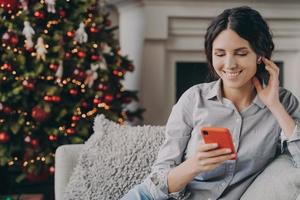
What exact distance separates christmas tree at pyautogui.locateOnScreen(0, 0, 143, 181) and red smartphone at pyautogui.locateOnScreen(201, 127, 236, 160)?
4.99 ft

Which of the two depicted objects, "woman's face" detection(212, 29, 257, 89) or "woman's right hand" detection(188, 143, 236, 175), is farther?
"woman's face" detection(212, 29, 257, 89)

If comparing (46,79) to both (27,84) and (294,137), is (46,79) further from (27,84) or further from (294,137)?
(294,137)

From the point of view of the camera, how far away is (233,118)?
1.47 m

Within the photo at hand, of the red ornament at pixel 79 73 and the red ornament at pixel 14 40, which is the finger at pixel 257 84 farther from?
the red ornament at pixel 14 40

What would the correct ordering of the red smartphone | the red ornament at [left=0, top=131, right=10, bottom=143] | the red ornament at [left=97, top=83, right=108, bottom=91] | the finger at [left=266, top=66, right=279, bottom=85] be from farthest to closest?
the red ornament at [left=97, top=83, right=108, bottom=91] → the red ornament at [left=0, top=131, right=10, bottom=143] → the finger at [left=266, top=66, right=279, bottom=85] → the red smartphone

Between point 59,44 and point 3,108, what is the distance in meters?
0.47

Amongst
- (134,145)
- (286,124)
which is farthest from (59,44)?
(286,124)

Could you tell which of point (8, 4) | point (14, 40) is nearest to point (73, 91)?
point (14, 40)

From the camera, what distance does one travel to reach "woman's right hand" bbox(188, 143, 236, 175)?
4.12 feet

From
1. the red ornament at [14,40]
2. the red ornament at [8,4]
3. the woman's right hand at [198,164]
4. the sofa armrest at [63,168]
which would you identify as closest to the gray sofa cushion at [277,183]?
the woman's right hand at [198,164]

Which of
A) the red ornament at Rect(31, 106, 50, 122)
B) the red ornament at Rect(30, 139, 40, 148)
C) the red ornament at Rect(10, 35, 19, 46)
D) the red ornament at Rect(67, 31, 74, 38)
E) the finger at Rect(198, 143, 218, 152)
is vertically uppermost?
the red ornament at Rect(67, 31, 74, 38)

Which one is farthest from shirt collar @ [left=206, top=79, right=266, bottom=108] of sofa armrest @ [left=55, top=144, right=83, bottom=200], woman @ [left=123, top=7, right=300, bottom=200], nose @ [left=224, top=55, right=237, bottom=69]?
sofa armrest @ [left=55, top=144, right=83, bottom=200]

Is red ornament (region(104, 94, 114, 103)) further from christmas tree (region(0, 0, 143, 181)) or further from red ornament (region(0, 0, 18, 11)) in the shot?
red ornament (region(0, 0, 18, 11))

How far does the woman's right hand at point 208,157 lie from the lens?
1.26 meters
